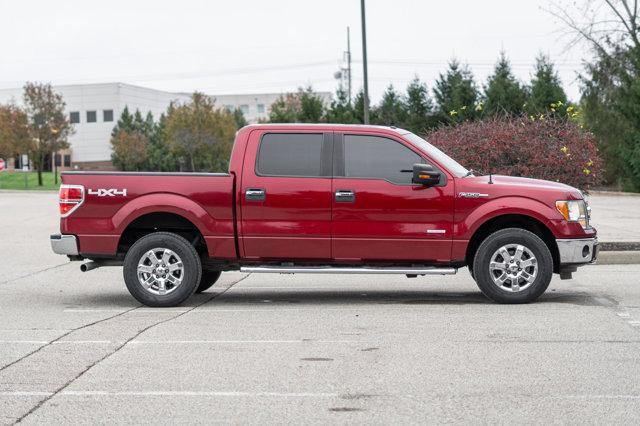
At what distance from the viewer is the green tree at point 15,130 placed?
243 ft

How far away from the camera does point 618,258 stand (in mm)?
16609

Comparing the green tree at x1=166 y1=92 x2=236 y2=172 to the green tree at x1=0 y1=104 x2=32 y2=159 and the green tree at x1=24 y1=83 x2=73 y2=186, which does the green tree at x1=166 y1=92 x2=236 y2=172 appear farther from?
the green tree at x1=0 y1=104 x2=32 y2=159

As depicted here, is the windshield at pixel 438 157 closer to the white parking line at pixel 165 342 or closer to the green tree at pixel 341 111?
the white parking line at pixel 165 342

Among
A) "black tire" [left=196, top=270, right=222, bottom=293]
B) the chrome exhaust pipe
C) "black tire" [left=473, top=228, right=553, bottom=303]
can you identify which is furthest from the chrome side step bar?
"black tire" [left=196, top=270, right=222, bottom=293]

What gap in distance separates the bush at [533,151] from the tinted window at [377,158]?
811 cm

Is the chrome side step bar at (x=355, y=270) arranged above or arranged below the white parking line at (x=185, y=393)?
above

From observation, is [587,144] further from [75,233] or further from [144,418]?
[144,418]

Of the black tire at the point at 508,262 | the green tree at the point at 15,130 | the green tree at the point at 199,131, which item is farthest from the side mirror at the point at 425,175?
the green tree at the point at 199,131

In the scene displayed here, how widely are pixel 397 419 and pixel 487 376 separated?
1446 millimetres

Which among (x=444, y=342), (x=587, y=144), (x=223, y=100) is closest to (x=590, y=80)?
(x=587, y=144)

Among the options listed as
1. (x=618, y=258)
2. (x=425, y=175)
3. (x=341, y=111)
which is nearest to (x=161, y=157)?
(x=341, y=111)

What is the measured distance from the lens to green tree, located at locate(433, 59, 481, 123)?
145 feet

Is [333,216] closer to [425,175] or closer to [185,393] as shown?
[425,175]

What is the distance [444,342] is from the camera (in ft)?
29.0
